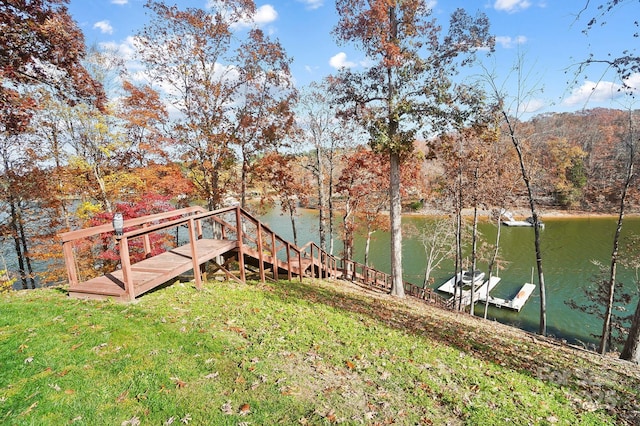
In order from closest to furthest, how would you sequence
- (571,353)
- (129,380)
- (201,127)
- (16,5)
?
1. (129,380)
2. (16,5)
3. (571,353)
4. (201,127)

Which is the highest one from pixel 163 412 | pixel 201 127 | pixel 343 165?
pixel 201 127

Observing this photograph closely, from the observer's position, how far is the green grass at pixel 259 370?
3197 mm

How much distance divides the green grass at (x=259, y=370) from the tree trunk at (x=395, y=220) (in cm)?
475

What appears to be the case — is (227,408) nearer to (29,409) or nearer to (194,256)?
(29,409)

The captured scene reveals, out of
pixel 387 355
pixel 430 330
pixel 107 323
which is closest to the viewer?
pixel 107 323

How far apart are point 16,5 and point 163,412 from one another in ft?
29.3

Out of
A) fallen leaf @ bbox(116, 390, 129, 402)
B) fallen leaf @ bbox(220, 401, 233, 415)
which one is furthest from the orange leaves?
fallen leaf @ bbox(116, 390, 129, 402)

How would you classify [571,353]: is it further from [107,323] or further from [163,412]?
[107,323]

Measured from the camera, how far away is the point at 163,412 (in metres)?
3.08

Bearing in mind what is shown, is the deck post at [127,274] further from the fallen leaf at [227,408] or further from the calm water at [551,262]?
the calm water at [551,262]

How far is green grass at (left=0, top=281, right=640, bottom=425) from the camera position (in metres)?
3.20

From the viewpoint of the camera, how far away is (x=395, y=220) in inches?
442

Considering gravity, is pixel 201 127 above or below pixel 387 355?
above

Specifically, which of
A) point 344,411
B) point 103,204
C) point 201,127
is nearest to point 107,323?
point 344,411
